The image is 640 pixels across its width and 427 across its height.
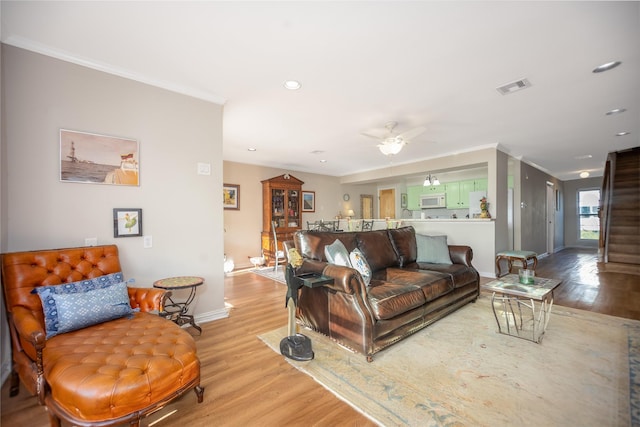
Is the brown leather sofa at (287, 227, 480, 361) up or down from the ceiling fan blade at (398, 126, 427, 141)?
down

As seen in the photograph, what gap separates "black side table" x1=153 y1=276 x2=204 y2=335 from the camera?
2.41 meters

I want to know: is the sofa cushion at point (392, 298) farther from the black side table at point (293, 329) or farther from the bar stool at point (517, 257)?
the bar stool at point (517, 257)

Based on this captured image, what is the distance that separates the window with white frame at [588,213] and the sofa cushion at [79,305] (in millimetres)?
12738

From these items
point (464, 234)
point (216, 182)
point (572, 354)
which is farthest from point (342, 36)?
point (464, 234)

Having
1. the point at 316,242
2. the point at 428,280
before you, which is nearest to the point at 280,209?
the point at 316,242

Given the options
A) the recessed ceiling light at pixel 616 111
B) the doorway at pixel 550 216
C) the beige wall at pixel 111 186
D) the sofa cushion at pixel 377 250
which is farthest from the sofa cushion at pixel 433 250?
the doorway at pixel 550 216

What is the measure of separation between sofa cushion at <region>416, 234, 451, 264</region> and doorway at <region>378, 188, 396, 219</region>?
17.2 ft

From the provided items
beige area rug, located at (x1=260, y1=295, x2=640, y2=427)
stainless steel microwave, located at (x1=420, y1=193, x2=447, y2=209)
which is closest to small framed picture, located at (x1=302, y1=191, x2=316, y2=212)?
stainless steel microwave, located at (x1=420, y1=193, x2=447, y2=209)

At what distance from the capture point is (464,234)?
5.24 meters

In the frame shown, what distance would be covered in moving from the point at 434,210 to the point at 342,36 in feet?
25.5

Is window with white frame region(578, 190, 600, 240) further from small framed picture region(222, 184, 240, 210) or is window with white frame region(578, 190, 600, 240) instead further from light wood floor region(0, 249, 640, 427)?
small framed picture region(222, 184, 240, 210)

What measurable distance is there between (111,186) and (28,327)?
4.38 feet

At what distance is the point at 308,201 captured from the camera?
7559 mm

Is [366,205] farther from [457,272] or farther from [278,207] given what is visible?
[457,272]
